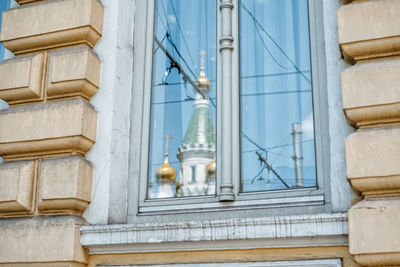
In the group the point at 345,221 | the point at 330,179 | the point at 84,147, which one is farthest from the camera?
the point at 84,147

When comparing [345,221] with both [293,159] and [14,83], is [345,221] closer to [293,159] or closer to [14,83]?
[293,159]

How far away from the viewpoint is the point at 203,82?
477cm

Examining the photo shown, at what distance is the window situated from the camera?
168 inches

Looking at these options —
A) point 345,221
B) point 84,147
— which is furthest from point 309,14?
point 84,147

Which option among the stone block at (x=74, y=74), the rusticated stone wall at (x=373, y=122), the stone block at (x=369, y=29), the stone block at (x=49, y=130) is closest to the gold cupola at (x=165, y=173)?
the stone block at (x=49, y=130)

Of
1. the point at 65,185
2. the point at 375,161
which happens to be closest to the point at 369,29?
the point at 375,161

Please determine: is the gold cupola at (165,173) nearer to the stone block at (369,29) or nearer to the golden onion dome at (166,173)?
the golden onion dome at (166,173)

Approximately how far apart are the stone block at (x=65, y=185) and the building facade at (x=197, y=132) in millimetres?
10

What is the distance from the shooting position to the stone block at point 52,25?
4.76 meters

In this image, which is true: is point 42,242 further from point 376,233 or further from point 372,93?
point 372,93

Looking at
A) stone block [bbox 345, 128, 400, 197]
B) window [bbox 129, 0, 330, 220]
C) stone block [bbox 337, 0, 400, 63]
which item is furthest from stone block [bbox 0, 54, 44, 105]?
stone block [bbox 345, 128, 400, 197]

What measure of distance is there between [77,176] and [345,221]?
189 centimetres

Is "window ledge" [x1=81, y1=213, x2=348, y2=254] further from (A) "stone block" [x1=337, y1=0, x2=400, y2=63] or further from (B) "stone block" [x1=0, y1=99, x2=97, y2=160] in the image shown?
(A) "stone block" [x1=337, y1=0, x2=400, y2=63]

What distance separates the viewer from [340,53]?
161 inches
